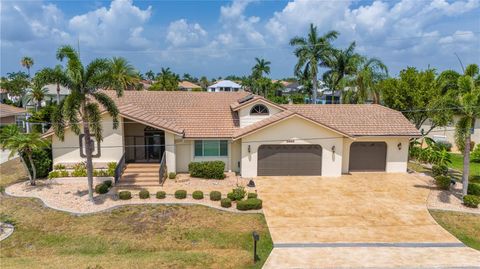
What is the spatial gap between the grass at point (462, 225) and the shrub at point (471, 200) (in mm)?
949

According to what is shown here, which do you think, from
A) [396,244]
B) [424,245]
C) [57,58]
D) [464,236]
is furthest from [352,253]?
[57,58]

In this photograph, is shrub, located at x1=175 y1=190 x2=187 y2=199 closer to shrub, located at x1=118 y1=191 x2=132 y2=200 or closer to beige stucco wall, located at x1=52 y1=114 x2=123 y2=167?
shrub, located at x1=118 y1=191 x2=132 y2=200

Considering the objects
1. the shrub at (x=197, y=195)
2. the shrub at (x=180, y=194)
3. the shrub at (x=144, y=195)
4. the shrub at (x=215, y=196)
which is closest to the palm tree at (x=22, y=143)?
the shrub at (x=144, y=195)

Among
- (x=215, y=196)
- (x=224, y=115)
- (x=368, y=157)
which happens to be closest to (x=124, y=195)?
(x=215, y=196)

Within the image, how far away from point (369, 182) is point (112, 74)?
17.6 m

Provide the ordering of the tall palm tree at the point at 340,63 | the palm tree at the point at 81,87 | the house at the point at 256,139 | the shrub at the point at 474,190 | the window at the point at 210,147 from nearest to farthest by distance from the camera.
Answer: the palm tree at the point at 81,87 < the shrub at the point at 474,190 < the house at the point at 256,139 < the window at the point at 210,147 < the tall palm tree at the point at 340,63

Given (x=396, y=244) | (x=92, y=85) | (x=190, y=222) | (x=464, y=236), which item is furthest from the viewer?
(x=92, y=85)

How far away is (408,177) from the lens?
24.0 metres

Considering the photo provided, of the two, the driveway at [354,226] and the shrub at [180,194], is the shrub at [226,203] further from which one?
the shrub at [180,194]

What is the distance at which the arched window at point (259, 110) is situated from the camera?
24.8 m

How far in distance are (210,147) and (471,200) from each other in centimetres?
1606

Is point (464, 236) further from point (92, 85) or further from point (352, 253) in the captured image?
point (92, 85)

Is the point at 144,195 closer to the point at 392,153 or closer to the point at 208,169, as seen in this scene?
the point at 208,169

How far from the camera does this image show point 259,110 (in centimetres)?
2497
